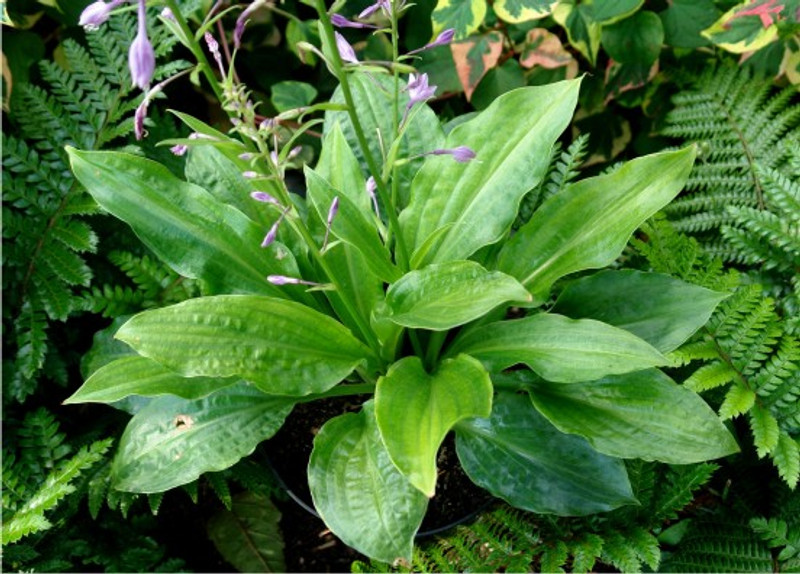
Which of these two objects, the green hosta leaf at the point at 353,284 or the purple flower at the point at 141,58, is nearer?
the purple flower at the point at 141,58

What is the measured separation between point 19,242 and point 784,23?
4.58 ft

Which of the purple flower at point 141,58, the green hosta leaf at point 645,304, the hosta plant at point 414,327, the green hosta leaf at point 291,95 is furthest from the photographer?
the green hosta leaf at point 291,95

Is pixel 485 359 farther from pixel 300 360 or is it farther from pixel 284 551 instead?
pixel 284 551

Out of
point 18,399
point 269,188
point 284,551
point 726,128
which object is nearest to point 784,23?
point 726,128

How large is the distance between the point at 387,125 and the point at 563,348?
52cm

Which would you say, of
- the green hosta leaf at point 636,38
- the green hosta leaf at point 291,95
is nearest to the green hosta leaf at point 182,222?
the green hosta leaf at point 291,95

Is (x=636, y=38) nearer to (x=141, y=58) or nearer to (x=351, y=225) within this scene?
(x=351, y=225)

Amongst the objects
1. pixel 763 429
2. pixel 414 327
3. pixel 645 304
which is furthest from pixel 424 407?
pixel 763 429

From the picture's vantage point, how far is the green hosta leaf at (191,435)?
3.98ft

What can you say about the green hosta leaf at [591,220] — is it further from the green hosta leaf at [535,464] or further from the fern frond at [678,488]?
the fern frond at [678,488]

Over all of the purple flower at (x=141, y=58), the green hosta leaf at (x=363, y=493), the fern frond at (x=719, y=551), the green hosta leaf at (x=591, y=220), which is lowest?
the fern frond at (x=719, y=551)

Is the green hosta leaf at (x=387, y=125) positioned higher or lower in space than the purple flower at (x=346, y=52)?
lower

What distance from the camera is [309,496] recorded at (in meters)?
1.45

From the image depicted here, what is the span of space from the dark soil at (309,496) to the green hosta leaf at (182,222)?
30 cm
